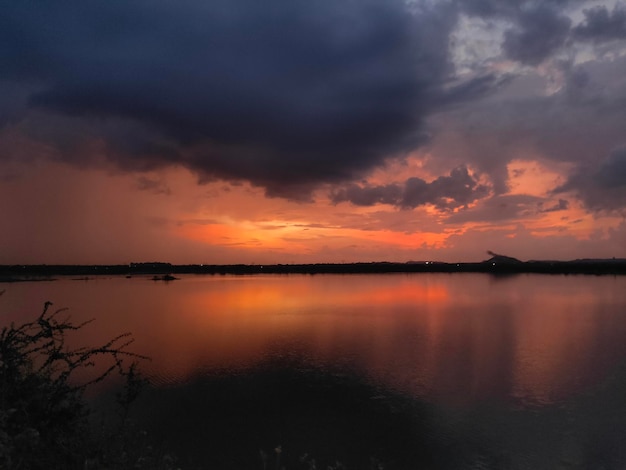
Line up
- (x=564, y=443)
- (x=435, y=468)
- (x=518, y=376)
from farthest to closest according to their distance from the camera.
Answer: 1. (x=518, y=376)
2. (x=564, y=443)
3. (x=435, y=468)

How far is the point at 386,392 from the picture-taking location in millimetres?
24297

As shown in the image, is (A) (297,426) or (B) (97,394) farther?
(B) (97,394)

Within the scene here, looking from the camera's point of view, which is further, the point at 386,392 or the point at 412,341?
the point at 412,341

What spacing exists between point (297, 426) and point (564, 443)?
10369mm

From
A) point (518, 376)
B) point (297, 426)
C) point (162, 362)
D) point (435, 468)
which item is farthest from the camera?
point (162, 362)

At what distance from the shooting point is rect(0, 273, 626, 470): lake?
17062 millimetres

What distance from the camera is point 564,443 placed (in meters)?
17.7

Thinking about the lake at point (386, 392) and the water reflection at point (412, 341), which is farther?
the water reflection at point (412, 341)

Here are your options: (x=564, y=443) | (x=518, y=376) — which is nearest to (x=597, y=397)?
(x=518, y=376)

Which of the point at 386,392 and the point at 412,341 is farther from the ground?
the point at 412,341

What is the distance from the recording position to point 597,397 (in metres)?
23.5

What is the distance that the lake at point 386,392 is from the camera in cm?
1706

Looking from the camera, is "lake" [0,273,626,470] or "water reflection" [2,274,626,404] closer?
"lake" [0,273,626,470]

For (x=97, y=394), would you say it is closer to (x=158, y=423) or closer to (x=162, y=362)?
(x=158, y=423)
